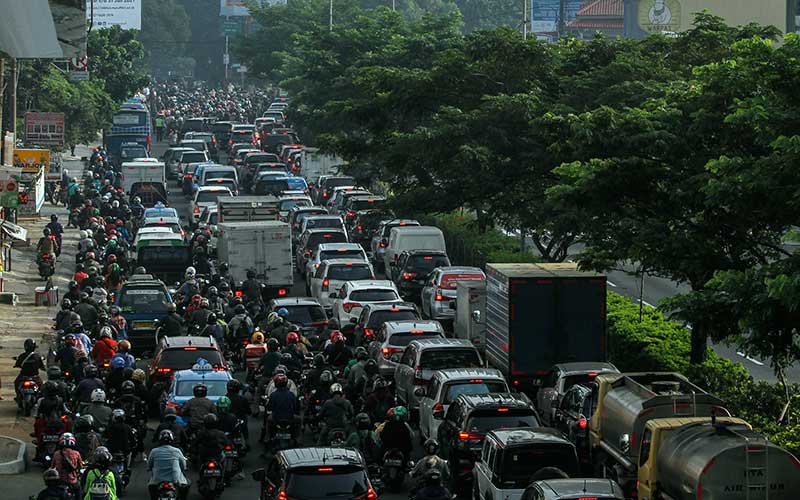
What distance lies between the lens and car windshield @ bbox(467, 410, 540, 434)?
2328 cm

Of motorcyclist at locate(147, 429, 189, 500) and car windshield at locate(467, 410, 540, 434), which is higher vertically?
car windshield at locate(467, 410, 540, 434)

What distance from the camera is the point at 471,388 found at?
84.6 ft

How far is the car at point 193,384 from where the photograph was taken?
87.7 ft

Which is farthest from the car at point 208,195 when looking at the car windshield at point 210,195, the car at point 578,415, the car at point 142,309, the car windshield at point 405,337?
the car at point 578,415

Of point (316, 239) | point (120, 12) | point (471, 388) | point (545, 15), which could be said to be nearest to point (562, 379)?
point (471, 388)

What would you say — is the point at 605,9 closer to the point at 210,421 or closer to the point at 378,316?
the point at 378,316

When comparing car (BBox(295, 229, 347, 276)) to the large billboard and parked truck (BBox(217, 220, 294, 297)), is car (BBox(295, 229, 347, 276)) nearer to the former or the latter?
parked truck (BBox(217, 220, 294, 297))

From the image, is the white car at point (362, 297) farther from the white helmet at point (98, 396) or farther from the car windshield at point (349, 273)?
the white helmet at point (98, 396)

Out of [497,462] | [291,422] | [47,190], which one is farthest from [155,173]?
[497,462]

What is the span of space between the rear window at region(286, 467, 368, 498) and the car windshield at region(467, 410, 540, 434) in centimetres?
458

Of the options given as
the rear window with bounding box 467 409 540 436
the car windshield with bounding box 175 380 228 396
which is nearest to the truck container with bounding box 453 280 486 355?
the car windshield with bounding box 175 380 228 396

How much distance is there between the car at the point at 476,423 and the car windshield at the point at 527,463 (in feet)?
6.11

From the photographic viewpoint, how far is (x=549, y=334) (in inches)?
1168

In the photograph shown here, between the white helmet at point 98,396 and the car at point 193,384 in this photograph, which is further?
the car at point 193,384
